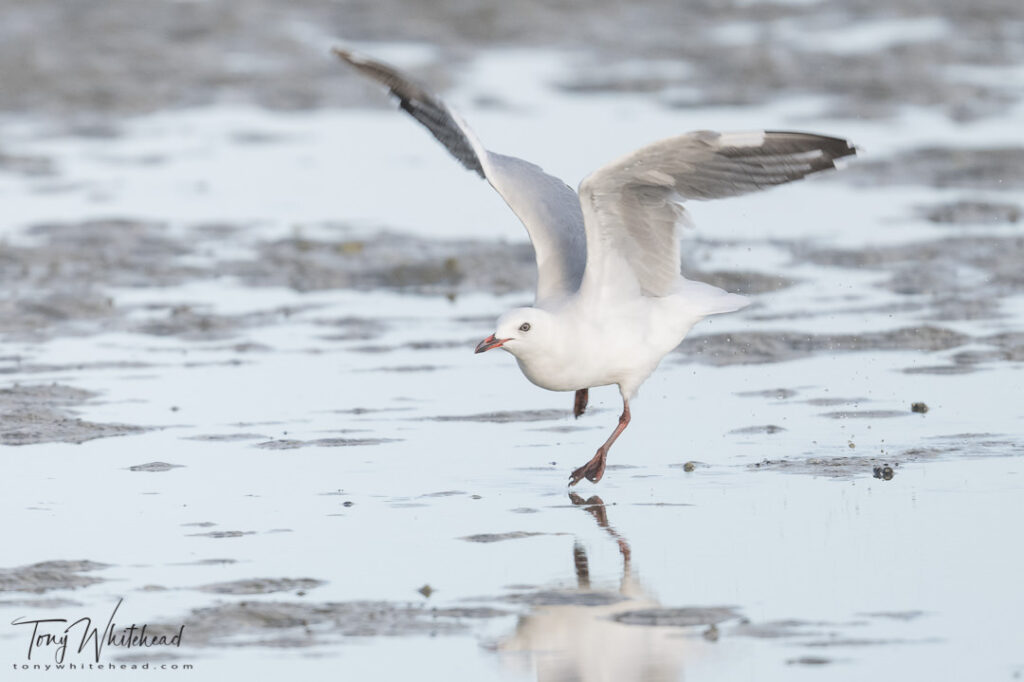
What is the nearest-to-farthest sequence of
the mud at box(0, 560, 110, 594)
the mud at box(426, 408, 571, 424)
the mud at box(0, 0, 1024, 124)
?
the mud at box(0, 560, 110, 594) → the mud at box(426, 408, 571, 424) → the mud at box(0, 0, 1024, 124)

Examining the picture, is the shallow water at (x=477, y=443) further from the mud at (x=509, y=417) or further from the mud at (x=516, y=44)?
the mud at (x=516, y=44)

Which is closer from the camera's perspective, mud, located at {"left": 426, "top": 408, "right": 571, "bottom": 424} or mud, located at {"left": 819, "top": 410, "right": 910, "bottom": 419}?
mud, located at {"left": 819, "top": 410, "right": 910, "bottom": 419}

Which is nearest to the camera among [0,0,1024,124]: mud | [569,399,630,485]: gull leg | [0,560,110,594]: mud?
[0,560,110,594]: mud

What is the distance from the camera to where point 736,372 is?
10.2 meters

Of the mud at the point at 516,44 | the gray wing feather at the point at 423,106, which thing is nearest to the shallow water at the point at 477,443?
the gray wing feather at the point at 423,106

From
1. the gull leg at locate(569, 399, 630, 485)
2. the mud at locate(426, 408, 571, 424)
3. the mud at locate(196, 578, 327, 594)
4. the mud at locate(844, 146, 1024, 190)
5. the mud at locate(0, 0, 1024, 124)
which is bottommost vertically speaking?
the mud at locate(196, 578, 327, 594)

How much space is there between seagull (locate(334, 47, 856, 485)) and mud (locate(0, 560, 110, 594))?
1.89 meters

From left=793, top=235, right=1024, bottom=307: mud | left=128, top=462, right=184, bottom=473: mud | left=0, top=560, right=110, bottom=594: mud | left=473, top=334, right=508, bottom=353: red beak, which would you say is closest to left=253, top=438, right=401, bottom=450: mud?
left=128, top=462, right=184, bottom=473: mud

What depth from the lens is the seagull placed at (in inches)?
318

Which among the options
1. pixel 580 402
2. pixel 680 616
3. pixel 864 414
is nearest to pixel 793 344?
pixel 864 414

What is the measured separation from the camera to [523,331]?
27.2 feet

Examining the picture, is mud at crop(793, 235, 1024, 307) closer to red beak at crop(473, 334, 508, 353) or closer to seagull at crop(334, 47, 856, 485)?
seagull at crop(334, 47, 856, 485)
